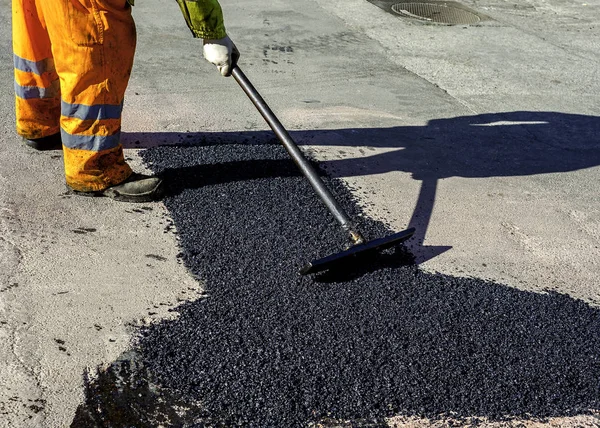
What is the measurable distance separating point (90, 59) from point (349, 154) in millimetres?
1688

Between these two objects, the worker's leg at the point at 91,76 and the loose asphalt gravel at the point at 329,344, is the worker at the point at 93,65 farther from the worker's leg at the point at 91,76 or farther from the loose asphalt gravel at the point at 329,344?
the loose asphalt gravel at the point at 329,344

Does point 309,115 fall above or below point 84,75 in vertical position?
below

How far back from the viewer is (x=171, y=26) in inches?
266

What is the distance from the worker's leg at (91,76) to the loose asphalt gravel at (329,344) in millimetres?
498

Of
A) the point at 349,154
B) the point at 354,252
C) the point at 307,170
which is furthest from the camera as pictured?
the point at 349,154

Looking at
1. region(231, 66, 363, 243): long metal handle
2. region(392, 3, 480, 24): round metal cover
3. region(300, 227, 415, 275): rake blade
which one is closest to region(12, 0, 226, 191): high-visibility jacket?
region(231, 66, 363, 243): long metal handle

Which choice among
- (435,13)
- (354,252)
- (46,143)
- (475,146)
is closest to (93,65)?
(46,143)

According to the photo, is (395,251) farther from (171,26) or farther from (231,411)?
(171,26)

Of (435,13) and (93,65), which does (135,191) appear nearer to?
(93,65)

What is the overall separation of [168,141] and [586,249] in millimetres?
2401

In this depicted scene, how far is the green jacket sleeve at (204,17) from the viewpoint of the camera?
136 inches

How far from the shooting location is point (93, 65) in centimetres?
353

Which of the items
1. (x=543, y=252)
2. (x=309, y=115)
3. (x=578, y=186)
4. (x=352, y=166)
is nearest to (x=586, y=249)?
(x=543, y=252)

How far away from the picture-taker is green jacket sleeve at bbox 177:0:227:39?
345 centimetres
